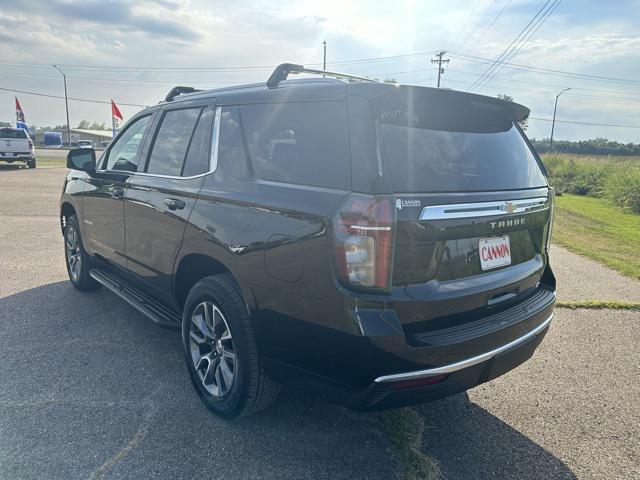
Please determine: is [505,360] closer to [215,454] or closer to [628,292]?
[215,454]

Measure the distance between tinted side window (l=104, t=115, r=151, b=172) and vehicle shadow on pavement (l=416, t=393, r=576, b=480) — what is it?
9.84 ft

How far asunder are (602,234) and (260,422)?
925cm

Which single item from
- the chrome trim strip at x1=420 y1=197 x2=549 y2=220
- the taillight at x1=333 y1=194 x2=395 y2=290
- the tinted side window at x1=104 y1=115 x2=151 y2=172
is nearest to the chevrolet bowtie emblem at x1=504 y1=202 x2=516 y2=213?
the chrome trim strip at x1=420 y1=197 x2=549 y2=220

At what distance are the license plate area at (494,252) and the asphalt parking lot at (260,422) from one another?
3.59ft

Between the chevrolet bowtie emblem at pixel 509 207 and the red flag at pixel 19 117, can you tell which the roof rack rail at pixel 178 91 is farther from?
the red flag at pixel 19 117

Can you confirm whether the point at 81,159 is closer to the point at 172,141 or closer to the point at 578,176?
the point at 172,141

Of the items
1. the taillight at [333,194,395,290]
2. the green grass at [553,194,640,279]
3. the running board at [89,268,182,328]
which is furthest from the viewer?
the green grass at [553,194,640,279]

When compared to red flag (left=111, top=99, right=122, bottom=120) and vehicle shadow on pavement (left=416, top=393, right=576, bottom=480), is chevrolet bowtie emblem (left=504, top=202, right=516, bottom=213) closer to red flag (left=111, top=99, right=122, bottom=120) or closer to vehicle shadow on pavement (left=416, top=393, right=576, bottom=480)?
Answer: vehicle shadow on pavement (left=416, top=393, right=576, bottom=480)

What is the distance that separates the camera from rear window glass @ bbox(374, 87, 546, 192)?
2.17m

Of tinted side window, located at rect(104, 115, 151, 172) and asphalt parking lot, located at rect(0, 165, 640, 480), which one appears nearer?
asphalt parking lot, located at rect(0, 165, 640, 480)

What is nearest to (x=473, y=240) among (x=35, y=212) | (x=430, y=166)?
(x=430, y=166)

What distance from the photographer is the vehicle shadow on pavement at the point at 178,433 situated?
8.01ft

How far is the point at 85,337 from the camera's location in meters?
3.92

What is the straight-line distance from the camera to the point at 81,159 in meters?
4.66
